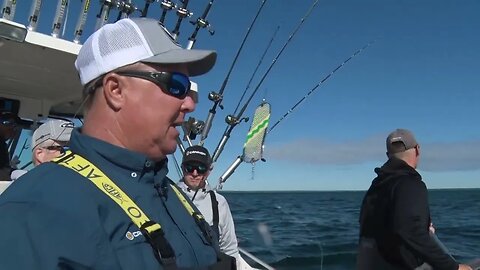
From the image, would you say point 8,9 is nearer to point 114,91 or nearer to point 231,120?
point 231,120

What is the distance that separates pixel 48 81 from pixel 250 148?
7.58ft

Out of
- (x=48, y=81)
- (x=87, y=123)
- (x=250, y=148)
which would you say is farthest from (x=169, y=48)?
(x=48, y=81)

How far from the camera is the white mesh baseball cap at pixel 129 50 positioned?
1355 mm

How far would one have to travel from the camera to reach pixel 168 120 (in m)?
1.38

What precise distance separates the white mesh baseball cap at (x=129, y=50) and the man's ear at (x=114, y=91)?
0.03 m

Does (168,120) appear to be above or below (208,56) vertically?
below

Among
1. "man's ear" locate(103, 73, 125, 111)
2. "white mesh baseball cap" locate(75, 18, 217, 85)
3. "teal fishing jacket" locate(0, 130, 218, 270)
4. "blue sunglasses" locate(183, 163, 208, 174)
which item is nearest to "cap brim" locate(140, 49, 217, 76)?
"white mesh baseball cap" locate(75, 18, 217, 85)

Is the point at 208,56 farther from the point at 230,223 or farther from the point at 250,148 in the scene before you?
the point at 250,148

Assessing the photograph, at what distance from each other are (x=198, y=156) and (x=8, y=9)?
2.00 metres

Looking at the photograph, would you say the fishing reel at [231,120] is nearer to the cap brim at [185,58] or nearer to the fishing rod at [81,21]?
the fishing rod at [81,21]

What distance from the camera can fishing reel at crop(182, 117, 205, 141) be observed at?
470 centimetres

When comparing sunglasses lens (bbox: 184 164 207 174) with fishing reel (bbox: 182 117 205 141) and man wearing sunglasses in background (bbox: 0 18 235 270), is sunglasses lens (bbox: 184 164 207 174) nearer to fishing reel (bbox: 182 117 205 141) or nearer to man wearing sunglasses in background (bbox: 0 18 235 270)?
fishing reel (bbox: 182 117 205 141)

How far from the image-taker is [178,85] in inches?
54.7

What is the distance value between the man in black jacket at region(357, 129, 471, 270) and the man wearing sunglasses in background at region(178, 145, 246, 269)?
1239 mm
